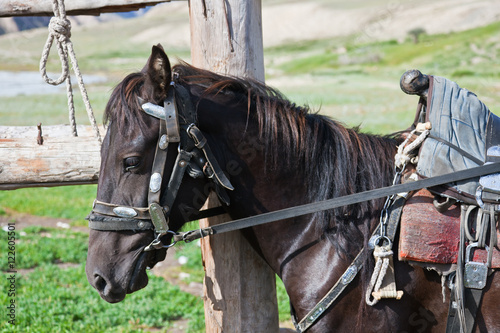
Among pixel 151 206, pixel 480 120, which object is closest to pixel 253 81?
pixel 151 206

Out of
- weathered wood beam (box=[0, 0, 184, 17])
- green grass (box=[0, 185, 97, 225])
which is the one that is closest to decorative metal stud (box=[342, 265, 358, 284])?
weathered wood beam (box=[0, 0, 184, 17])

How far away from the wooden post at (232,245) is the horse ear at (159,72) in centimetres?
70

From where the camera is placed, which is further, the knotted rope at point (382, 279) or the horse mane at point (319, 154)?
the horse mane at point (319, 154)

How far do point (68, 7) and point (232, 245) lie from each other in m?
1.88

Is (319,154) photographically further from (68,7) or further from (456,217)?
(68,7)

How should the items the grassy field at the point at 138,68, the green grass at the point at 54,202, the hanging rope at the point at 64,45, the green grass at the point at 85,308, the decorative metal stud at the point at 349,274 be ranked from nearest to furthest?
the decorative metal stud at the point at 349,274 < the hanging rope at the point at 64,45 < the green grass at the point at 85,308 < the grassy field at the point at 138,68 < the green grass at the point at 54,202

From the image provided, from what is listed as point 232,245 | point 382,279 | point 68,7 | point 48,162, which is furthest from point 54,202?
point 382,279

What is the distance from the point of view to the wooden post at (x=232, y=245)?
281 cm

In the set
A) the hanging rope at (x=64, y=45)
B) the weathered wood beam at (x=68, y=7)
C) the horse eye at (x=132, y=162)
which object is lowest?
the horse eye at (x=132, y=162)

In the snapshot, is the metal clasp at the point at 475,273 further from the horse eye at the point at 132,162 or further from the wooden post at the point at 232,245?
the horse eye at the point at 132,162

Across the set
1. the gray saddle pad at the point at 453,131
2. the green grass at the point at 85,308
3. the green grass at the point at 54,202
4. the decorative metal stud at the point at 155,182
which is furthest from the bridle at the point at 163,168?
the green grass at the point at 54,202

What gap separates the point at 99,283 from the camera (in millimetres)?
2312

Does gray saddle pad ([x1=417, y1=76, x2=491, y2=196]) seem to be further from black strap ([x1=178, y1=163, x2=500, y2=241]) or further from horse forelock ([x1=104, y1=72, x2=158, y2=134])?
horse forelock ([x1=104, y1=72, x2=158, y2=134])

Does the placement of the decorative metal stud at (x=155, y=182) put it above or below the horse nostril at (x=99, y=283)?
above
